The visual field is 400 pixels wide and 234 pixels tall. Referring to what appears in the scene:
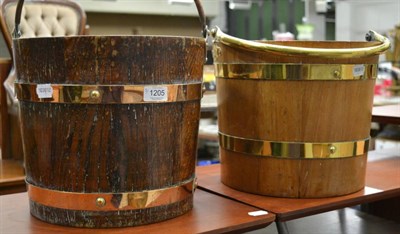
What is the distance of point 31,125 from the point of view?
1107 millimetres

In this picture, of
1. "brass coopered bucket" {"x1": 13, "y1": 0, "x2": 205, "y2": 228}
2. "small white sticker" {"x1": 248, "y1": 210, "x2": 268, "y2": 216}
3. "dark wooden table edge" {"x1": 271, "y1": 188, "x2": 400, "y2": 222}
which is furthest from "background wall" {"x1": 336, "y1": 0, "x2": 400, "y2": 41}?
"brass coopered bucket" {"x1": 13, "y1": 0, "x2": 205, "y2": 228}

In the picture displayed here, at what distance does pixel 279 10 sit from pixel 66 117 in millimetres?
6891

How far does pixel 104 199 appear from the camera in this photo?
3.51 ft

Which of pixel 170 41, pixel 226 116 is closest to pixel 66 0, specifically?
pixel 226 116

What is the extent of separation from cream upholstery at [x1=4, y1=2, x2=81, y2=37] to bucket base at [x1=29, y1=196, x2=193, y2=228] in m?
2.23

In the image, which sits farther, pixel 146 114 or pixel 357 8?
pixel 357 8

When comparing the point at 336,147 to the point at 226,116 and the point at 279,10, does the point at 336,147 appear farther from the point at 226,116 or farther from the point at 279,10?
the point at 279,10

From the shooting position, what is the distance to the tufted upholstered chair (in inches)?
113

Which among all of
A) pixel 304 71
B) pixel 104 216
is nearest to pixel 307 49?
pixel 304 71

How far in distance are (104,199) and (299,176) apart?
0.52 m

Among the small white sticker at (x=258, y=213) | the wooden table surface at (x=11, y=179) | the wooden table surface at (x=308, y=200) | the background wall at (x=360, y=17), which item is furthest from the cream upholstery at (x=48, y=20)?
the background wall at (x=360, y=17)

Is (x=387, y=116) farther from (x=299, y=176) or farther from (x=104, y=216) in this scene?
(x=104, y=216)

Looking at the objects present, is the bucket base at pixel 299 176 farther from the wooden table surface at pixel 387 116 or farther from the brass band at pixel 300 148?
the wooden table surface at pixel 387 116

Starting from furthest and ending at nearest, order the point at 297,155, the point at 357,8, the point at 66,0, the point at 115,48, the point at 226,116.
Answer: the point at 357,8, the point at 66,0, the point at 226,116, the point at 297,155, the point at 115,48
